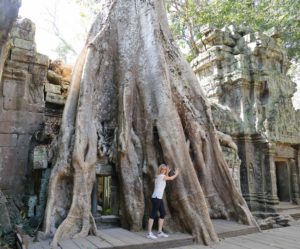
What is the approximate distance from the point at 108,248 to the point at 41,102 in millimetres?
3045

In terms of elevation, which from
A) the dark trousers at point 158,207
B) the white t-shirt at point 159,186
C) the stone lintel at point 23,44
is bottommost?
the dark trousers at point 158,207

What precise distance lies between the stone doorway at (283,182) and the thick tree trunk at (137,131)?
4.19 meters

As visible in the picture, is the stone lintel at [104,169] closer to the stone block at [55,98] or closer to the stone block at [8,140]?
the stone block at [8,140]

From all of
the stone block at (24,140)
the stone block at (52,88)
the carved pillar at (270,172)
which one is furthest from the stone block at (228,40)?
the stone block at (24,140)

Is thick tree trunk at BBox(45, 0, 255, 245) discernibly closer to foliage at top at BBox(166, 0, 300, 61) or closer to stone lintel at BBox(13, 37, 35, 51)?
stone lintel at BBox(13, 37, 35, 51)

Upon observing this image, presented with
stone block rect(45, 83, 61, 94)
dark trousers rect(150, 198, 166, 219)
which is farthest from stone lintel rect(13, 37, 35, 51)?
dark trousers rect(150, 198, 166, 219)

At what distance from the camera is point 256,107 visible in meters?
7.84

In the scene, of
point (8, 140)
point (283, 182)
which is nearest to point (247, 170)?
point (283, 182)

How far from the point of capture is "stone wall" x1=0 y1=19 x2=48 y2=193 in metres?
4.80

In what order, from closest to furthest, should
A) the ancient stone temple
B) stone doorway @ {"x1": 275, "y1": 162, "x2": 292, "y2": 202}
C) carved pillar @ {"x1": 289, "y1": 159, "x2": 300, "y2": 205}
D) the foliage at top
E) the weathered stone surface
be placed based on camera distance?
the weathered stone surface < the ancient stone temple < carved pillar @ {"x1": 289, "y1": 159, "x2": 300, "y2": 205} < stone doorway @ {"x1": 275, "y1": 162, "x2": 292, "y2": 202} < the foliage at top

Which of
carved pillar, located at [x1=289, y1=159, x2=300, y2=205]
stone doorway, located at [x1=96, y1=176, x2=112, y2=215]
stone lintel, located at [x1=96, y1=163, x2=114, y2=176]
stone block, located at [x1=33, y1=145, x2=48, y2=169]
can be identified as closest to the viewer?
stone block, located at [x1=33, y1=145, x2=48, y2=169]

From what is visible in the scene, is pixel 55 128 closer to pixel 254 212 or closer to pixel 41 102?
pixel 41 102

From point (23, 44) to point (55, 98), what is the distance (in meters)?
1.06

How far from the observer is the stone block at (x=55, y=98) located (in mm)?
5477
